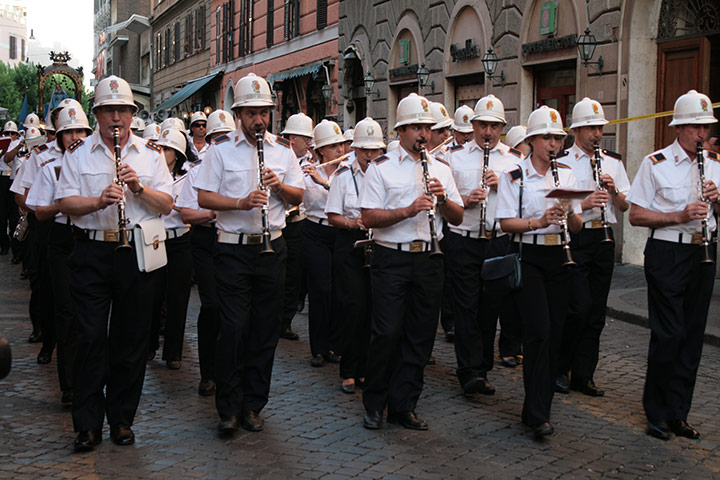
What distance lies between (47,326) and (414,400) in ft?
12.2

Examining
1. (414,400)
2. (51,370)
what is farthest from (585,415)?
(51,370)

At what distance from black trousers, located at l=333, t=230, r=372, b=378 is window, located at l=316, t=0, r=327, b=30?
2101 cm

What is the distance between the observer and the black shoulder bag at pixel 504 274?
639cm

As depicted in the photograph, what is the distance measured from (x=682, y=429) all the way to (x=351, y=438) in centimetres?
218

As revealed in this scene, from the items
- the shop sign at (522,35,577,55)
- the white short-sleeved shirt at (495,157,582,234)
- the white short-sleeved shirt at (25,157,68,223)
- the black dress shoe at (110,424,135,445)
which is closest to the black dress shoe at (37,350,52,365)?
the white short-sleeved shirt at (25,157,68,223)

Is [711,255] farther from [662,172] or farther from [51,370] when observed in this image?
[51,370]

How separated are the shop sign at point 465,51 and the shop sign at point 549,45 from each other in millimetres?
2084

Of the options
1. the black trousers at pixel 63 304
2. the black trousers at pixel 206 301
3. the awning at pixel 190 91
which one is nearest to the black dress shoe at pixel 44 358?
the black trousers at pixel 63 304

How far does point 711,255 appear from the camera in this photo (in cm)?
648

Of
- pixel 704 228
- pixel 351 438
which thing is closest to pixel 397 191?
pixel 351 438

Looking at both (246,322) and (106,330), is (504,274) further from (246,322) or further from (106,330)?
(106,330)

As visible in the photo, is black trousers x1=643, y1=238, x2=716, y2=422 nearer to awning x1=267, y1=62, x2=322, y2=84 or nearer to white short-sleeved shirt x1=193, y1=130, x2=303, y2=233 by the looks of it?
white short-sleeved shirt x1=193, y1=130, x2=303, y2=233

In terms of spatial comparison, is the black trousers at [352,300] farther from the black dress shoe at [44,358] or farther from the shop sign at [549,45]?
the shop sign at [549,45]

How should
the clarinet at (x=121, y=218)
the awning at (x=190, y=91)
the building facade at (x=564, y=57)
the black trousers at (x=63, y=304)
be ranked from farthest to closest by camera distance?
the awning at (x=190, y=91) → the building facade at (x=564, y=57) → the black trousers at (x=63, y=304) → the clarinet at (x=121, y=218)
